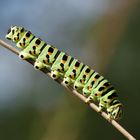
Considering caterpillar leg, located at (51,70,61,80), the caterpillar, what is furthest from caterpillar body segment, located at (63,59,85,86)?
caterpillar leg, located at (51,70,61,80)

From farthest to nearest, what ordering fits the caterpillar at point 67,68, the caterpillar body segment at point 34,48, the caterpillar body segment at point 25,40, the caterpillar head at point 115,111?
1. the caterpillar body segment at point 25,40
2. the caterpillar body segment at point 34,48
3. the caterpillar at point 67,68
4. the caterpillar head at point 115,111

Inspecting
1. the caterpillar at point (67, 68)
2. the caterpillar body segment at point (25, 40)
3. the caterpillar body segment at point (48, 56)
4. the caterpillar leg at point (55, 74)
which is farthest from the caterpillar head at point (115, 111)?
the caterpillar body segment at point (25, 40)

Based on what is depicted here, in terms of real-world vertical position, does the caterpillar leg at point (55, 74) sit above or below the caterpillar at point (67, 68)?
below

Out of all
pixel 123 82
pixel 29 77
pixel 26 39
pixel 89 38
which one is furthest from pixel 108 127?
pixel 26 39

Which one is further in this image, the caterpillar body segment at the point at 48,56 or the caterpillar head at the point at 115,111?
the caterpillar body segment at the point at 48,56

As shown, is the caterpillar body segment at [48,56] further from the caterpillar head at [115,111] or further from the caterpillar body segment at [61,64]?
the caterpillar head at [115,111]

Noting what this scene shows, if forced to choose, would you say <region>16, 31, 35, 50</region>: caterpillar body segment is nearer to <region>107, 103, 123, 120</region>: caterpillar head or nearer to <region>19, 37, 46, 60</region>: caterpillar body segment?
<region>19, 37, 46, 60</region>: caterpillar body segment

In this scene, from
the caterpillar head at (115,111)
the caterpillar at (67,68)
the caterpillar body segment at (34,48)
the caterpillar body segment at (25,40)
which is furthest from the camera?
the caterpillar body segment at (25,40)

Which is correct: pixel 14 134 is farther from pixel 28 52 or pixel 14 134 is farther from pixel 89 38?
pixel 28 52
